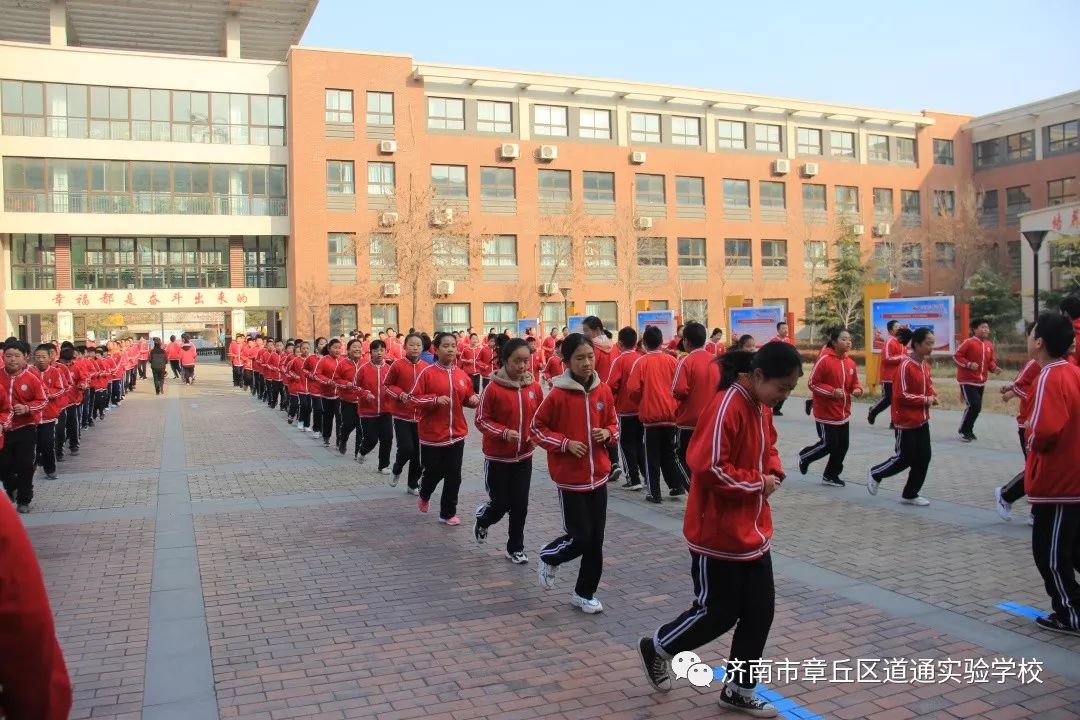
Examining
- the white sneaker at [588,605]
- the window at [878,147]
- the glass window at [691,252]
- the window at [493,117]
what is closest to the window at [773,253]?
the glass window at [691,252]

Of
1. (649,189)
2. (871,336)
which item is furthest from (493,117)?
(871,336)

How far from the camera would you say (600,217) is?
46.4 m

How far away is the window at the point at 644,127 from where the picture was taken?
46.9 metres

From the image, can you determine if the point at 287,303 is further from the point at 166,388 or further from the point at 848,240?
the point at 848,240

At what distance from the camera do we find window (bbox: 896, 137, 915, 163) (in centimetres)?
5344

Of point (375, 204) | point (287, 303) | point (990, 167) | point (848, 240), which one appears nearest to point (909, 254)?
point (990, 167)

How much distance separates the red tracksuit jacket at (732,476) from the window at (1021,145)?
55.9 m

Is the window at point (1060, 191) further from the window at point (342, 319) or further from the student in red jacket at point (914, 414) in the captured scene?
the student in red jacket at point (914, 414)

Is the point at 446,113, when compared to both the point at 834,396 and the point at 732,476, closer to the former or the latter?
the point at 834,396

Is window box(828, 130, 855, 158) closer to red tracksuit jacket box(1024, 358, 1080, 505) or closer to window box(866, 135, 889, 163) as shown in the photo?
window box(866, 135, 889, 163)

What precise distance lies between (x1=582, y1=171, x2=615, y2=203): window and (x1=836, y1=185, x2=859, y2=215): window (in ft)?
48.3

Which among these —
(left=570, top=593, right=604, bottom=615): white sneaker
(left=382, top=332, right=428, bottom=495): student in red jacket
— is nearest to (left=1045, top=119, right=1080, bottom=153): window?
(left=382, top=332, right=428, bottom=495): student in red jacket

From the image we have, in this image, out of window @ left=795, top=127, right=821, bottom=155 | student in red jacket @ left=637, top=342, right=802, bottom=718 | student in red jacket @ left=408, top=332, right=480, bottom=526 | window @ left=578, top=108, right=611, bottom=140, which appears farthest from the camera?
window @ left=795, top=127, right=821, bottom=155

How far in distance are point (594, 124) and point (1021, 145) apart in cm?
2656
